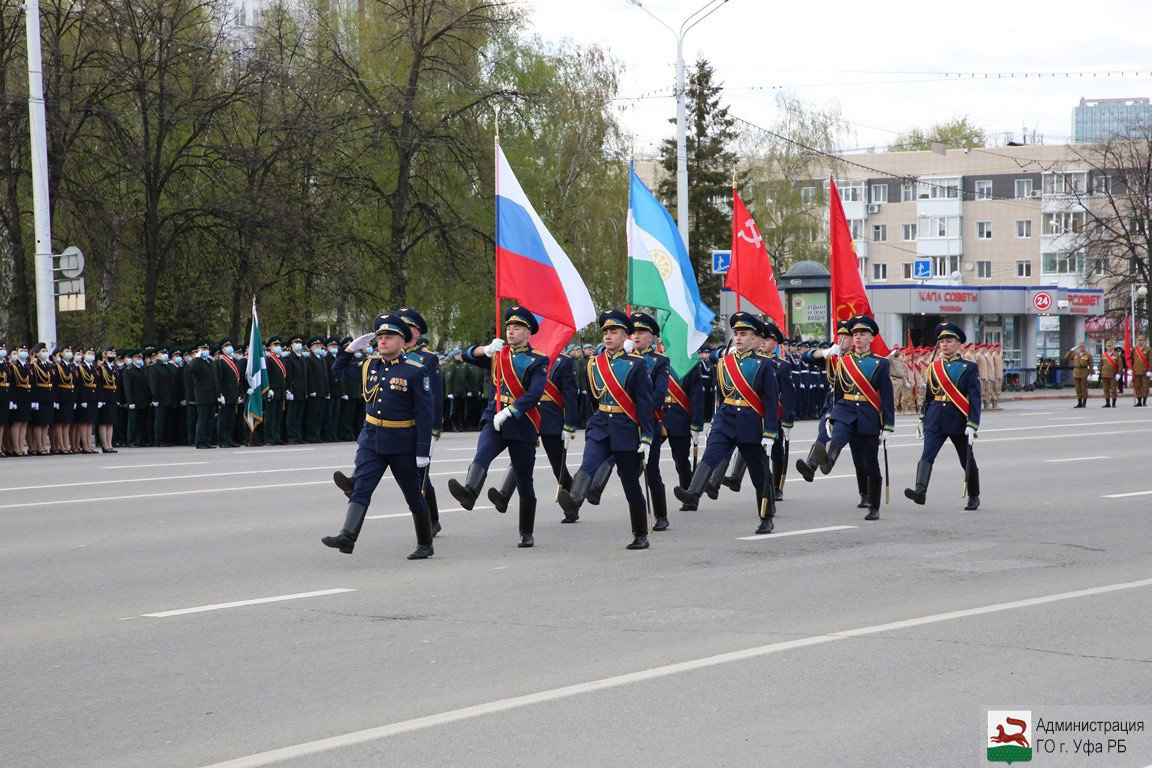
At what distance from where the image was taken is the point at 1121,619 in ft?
26.7

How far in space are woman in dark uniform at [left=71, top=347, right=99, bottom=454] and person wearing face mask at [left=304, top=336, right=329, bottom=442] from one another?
3.78 meters

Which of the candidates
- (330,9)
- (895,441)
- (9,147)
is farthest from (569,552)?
(330,9)

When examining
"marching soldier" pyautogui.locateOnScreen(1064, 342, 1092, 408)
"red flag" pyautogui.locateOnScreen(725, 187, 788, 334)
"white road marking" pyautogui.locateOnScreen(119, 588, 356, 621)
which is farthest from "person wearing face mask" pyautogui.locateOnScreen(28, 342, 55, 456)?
"marching soldier" pyautogui.locateOnScreen(1064, 342, 1092, 408)

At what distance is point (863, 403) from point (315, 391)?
46.4 ft

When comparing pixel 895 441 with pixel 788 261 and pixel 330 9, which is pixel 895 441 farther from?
pixel 788 261

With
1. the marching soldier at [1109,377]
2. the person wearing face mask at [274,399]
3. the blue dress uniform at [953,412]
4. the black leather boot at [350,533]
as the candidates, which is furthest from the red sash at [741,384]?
the marching soldier at [1109,377]

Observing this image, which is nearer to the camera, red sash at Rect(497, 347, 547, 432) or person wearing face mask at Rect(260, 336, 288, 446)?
red sash at Rect(497, 347, 547, 432)

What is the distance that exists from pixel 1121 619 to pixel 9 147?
2676 centimetres

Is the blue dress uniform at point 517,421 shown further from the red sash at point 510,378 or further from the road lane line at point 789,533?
the road lane line at point 789,533

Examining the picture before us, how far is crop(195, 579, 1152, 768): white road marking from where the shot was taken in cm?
550

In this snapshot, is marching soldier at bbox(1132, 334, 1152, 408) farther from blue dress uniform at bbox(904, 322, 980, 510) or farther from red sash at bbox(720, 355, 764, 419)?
red sash at bbox(720, 355, 764, 419)

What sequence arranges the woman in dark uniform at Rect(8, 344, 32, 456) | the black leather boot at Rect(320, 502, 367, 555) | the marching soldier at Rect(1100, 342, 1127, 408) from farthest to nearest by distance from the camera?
the marching soldier at Rect(1100, 342, 1127, 408) < the woman in dark uniform at Rect(8, 344, 32, 456) < the black leather boot at Rect(320, 502, 367, 555)

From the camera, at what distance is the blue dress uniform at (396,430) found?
1041 cm

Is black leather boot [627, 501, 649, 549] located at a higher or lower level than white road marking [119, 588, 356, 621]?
higher
